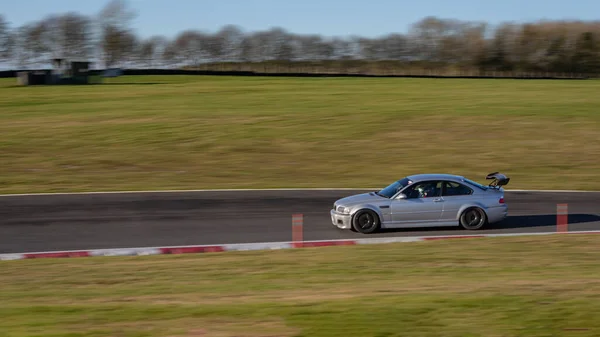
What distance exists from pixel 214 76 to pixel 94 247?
196ft

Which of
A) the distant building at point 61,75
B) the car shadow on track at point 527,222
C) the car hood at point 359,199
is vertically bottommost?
the car shadow on track at point 527,222

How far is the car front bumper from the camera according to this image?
1609cm

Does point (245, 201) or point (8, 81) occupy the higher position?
point (8, 81)

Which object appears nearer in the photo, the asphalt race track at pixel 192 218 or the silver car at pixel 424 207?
the asphalt race track at pixel 192 218

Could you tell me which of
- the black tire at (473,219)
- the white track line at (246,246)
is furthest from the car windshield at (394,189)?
the black tire at (473,219)

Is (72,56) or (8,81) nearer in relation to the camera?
(8,81)

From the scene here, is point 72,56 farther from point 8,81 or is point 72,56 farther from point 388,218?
point 388,218

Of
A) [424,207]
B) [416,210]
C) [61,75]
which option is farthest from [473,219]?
[61,75]

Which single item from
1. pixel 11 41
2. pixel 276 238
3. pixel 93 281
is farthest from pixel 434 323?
pixel 11 41

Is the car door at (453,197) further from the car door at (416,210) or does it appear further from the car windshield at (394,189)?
the car windshield at (394,189)

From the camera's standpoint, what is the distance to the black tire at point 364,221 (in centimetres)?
1603

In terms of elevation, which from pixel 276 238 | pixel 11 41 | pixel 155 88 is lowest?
pixel 276 238

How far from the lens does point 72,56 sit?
9400cm

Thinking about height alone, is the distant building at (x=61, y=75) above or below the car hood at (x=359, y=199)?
above
